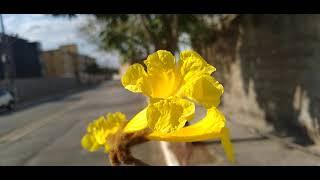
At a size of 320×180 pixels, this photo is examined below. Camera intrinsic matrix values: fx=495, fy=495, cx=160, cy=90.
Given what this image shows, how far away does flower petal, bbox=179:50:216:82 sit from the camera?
94cm

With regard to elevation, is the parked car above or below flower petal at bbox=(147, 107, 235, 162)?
below

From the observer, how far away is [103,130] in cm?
123

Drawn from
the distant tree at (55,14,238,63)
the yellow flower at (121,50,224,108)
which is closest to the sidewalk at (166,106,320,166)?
the distant tree at (55,14,238,63)

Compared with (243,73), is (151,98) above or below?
above

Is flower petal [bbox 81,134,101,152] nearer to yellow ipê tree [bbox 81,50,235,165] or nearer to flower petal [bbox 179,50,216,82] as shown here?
yellow ipê tree [bbox 81,50,235,165]

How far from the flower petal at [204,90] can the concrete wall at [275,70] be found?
334 inches

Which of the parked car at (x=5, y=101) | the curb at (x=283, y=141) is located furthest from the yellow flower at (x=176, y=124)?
the curb at (x=283, y=141)

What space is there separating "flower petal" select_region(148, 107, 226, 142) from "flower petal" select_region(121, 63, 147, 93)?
0.11m

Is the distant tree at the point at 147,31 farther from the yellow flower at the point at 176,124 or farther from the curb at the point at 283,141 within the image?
the yellow flower at the point at 176,124

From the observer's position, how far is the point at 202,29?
1434 centimetres

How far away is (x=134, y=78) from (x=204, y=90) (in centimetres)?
14
